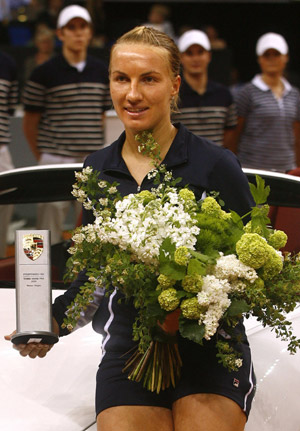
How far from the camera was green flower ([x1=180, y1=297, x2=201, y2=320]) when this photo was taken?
1.98 meters

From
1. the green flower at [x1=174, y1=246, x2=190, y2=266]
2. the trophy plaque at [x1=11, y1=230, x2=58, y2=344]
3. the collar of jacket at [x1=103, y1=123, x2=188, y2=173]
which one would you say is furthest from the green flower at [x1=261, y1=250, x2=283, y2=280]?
the trophy plaque at [x1=11, y1=230, x2=58, y2=344]

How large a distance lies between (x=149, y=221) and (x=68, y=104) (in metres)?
3.75

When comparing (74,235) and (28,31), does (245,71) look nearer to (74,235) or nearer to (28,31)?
(28,31)

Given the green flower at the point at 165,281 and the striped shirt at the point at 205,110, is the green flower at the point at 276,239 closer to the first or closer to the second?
the green flower at the point at 165,281

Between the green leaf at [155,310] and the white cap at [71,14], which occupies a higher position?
the white cap at [71,14]

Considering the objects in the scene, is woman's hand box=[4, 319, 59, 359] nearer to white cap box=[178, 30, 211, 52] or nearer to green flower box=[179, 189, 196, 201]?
green flower box=[179, 189, 196, 201]

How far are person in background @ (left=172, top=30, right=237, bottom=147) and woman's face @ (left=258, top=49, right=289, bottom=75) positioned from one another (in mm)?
598

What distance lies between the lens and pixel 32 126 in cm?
577

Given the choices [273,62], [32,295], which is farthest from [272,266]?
[273,62]

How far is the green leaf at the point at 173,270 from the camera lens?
1987mm

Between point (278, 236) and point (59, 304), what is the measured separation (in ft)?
2.25

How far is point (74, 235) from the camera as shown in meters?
2.14

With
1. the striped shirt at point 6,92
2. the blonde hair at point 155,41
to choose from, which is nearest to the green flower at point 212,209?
the blonde hair at point 155,41

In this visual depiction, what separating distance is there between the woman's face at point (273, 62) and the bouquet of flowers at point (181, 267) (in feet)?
14.4
